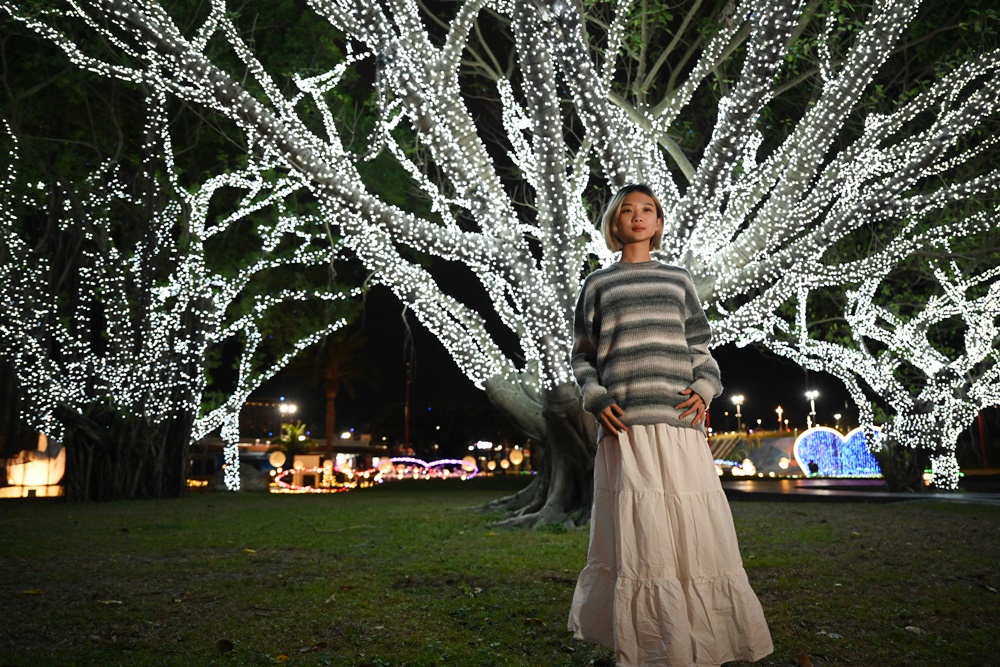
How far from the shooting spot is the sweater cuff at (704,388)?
127 inches

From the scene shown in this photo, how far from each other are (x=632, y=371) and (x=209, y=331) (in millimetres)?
14745

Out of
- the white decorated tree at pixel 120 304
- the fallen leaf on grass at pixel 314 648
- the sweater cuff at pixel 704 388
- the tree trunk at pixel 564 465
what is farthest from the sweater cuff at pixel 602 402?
the white decorated tree at pixel 120 304

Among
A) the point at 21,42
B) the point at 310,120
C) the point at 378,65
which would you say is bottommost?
the point at 378,65

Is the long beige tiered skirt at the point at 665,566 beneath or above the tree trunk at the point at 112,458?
beneath

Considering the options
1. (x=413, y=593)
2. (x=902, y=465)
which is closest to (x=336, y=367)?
(x=902, y=465)

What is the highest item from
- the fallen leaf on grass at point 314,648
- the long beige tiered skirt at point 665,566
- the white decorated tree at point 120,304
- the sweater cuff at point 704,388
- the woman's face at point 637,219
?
the white decorated tree at point 120,304

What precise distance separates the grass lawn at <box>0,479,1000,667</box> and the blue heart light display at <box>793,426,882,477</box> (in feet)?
72.5

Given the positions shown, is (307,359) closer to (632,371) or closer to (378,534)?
(378,534)

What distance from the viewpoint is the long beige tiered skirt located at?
2.95 meters

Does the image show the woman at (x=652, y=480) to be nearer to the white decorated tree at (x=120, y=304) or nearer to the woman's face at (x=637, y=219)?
the woman's face at (x=637, y=219)

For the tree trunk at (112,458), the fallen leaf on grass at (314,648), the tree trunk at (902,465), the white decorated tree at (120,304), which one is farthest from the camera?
the tree trunk at (902,465)

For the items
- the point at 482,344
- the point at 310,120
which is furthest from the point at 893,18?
the point at 310,120

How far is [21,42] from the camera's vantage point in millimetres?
14656

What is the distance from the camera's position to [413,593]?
5.14 meters
